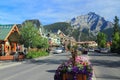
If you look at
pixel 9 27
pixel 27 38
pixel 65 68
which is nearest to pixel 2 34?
pixel 9 27

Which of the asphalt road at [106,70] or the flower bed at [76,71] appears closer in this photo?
the flower bed at [76,71]

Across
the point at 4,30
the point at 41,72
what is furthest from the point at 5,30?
the point at 41,72

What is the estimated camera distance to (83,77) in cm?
1275

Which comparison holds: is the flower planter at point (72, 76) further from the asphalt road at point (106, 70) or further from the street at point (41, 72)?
the asphalt road at point (106, 70)

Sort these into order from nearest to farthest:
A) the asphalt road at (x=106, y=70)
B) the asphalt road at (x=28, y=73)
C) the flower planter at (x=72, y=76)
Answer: the flower planter at (x=72, y=76), the asphalt road at (x=28, y=73), the asphalt road at (x=106, y=70)

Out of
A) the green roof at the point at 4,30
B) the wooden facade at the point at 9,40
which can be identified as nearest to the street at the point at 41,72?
the green roof at the point at 4,30

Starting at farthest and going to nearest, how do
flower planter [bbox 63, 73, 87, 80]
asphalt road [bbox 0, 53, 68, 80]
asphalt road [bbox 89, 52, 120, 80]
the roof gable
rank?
1. the roof gable
2. asphalt road [bbox 89, 52, 120, 80]
3. asphalt road [bbox 0, 53, 68, 80]
4. flower planter [bbox 63, 73, 87, 80]

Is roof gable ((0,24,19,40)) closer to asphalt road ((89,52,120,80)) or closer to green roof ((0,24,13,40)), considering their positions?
green roof ((0,24,13,40))

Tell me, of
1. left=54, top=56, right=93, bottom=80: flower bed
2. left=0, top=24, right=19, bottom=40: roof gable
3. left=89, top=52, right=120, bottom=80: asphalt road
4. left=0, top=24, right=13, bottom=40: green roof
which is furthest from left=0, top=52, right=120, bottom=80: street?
left=0, top=24, right=13, bottom=40: green roof

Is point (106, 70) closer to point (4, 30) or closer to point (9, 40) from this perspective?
point (4, 30)

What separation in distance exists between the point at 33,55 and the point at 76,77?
42280 millimetres

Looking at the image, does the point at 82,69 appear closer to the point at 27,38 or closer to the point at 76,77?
the point at 76,77

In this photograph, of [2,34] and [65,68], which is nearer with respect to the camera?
[65,68]

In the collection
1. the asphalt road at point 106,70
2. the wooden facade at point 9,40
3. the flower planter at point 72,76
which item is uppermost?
the wooden facade at point 9,40
